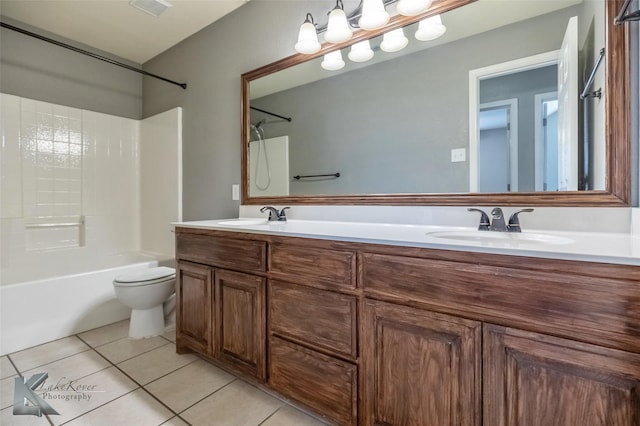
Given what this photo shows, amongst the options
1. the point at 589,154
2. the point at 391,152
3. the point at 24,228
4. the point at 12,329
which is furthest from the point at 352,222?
the point at 24,228

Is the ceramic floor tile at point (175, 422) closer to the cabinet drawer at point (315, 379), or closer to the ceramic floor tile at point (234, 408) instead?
Result: the ceramic floor tile at point (234, 408)

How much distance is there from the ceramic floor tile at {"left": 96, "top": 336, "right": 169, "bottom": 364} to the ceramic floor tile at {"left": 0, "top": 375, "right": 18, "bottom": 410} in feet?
1.29

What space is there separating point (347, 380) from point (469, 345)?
48cm

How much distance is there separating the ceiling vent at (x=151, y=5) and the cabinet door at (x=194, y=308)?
1870 mm

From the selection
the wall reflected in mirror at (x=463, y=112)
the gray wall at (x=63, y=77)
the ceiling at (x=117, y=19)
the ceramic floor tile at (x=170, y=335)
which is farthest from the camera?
the gray wall at (x=63, y=77)

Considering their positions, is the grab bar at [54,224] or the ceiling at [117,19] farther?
the grab bar at [54,224]

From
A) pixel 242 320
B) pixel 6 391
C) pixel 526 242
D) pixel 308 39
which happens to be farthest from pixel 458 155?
pixel 6 391

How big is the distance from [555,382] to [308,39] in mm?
1805

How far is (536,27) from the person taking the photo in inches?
47.9

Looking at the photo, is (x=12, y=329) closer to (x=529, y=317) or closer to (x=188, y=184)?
(x=188, y=184)

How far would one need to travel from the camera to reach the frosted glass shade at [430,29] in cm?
141

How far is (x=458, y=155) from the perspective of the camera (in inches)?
53.6

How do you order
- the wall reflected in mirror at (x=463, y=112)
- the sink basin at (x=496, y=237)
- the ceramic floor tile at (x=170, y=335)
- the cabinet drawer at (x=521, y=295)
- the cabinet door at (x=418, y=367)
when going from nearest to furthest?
the cabinet drawer at (x=521, y=295) → the cabinet door at (x=418, y=367) → the sink basin at (x=496, y=237) → the wall reflected in mirror at (x=463, y=112) → the ceramic floor tile at (x=170, y=335)

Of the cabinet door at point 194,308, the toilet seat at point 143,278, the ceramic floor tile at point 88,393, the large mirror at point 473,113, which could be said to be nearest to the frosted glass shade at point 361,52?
the large mirror at point 473,113
